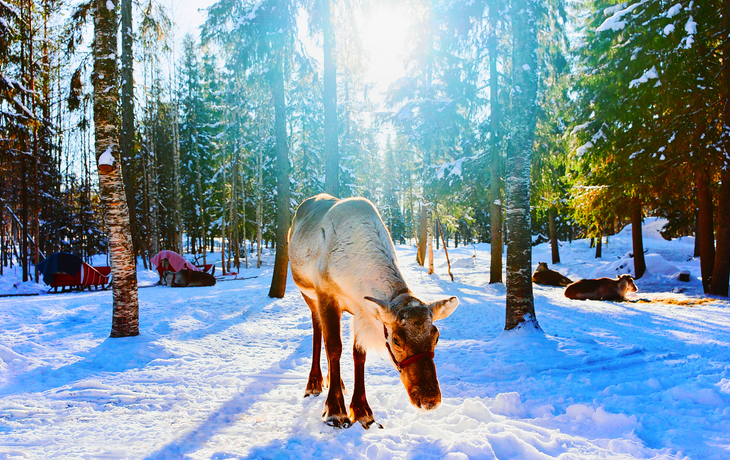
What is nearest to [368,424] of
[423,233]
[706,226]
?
[706,226]

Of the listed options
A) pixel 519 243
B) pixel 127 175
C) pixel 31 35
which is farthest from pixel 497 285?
pixel 31 35

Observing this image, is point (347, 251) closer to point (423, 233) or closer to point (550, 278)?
point (550, 278)

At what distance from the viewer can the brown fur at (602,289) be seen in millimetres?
11984

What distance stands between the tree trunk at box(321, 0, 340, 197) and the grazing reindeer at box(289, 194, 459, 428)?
594cm

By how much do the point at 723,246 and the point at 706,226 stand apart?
1271mm

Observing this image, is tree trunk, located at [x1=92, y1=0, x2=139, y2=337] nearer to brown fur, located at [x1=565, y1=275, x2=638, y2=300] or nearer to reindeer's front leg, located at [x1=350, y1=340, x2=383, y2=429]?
reindeer's front leg, located at [x1=350, y1=340, x2=383, y2=429]

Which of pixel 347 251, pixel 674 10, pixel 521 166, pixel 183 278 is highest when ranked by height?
pixel 674 10

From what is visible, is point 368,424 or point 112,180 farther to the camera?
point 112,180

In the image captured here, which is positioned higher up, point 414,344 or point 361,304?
point 361,304

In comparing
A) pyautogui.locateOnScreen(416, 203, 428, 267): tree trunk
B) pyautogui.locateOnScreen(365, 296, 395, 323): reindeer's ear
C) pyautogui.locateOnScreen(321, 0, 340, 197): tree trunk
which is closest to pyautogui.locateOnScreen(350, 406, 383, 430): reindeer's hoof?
pyautogui.locateOnScreen(365, 296, 395, 323): reindeer's ear

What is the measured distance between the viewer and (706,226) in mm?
11859

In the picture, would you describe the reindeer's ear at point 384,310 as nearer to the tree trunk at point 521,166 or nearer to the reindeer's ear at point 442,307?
the reindeer's ear at point 442,307

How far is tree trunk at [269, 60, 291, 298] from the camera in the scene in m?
11.7

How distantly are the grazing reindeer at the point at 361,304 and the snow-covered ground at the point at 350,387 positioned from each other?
19.8 inches
